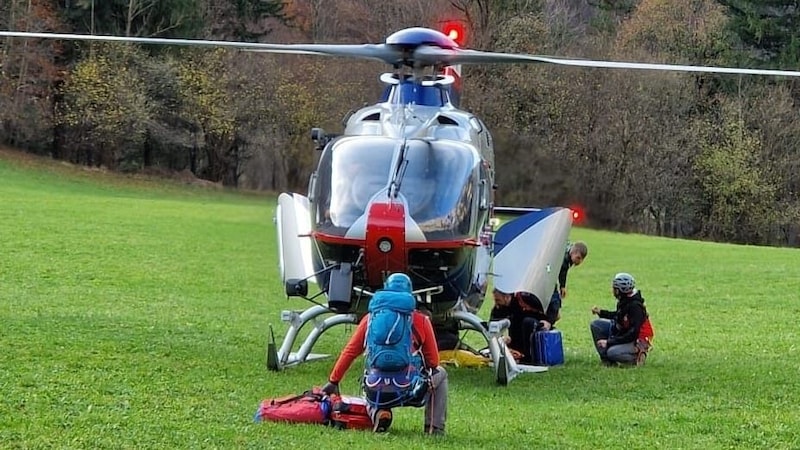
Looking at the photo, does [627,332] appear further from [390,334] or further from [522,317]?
[390,334]

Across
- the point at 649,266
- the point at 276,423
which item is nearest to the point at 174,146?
the point at 649,266

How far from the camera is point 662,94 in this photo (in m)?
35.8

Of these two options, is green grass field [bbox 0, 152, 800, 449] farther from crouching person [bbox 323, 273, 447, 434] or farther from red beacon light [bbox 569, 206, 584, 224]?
red beacon light [bbox 569, 206, 584, 224]

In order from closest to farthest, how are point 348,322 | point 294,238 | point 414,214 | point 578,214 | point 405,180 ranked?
point 414,214 → point 405,180 → point 348,322 → point 294,238 → point 578,214

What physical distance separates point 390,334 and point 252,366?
3.58 metres

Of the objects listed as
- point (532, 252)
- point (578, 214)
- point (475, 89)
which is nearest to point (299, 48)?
point (532, 252)

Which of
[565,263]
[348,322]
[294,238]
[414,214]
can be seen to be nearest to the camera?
[414,214]

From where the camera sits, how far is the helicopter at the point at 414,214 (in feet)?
30.5

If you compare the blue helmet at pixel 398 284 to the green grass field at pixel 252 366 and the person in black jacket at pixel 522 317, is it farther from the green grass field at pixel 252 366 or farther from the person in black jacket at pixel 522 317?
the person in black jacket at pixel 522 317

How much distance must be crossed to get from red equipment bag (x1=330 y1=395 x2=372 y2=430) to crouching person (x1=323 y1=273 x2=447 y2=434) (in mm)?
114

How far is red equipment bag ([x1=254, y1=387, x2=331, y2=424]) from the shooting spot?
7.54 meters

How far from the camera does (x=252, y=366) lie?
10.4m

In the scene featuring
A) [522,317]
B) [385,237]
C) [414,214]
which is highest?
[414,214]

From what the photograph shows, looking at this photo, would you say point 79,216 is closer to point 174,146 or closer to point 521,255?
point 174,146
